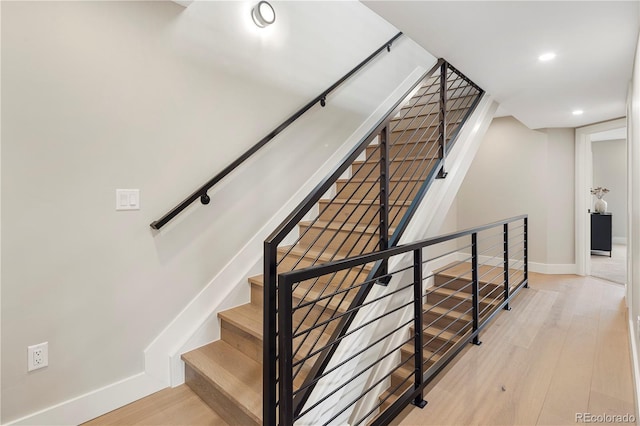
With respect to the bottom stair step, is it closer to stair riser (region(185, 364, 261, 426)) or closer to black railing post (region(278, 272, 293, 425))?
stair riser (region(185, 364, 261, 426))

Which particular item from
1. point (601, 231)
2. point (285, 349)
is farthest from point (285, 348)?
point (601, 231)

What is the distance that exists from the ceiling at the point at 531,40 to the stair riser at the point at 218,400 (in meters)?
2.18

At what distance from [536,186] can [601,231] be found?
271 centimetres

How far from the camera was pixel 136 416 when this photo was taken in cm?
171

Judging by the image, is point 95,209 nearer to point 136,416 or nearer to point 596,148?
point 136,416

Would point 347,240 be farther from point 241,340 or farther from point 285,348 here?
point 285,348

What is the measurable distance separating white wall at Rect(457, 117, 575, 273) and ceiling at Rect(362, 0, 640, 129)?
57.6 inches

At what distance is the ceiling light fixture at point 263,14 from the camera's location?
245cm

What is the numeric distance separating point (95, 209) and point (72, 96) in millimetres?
566

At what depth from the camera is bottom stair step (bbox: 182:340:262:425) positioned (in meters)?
1.59

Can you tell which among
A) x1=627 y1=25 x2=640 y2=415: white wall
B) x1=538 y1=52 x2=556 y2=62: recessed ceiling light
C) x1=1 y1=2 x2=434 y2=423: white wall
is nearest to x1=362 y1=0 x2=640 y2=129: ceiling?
x1=538 y1=52 x2=556 y2=62: recessed ceiling light

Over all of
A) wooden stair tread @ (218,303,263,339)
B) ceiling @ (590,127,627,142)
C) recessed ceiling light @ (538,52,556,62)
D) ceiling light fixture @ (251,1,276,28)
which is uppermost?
ceiling light fixture @ (251,1,276,28)

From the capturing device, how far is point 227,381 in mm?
1743

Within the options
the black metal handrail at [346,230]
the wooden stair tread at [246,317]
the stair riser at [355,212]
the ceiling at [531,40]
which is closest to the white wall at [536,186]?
the ceiling at [531,40]
